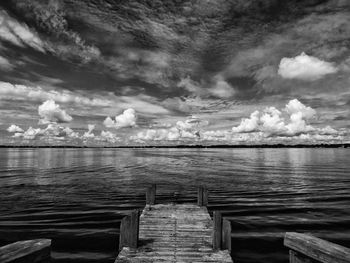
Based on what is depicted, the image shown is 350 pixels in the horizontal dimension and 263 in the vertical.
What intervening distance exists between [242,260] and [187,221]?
3109 millimetres

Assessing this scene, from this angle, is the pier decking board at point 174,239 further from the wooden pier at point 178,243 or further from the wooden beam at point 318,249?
the wooden beam at point 318,249

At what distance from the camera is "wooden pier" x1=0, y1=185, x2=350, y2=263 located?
458 cm

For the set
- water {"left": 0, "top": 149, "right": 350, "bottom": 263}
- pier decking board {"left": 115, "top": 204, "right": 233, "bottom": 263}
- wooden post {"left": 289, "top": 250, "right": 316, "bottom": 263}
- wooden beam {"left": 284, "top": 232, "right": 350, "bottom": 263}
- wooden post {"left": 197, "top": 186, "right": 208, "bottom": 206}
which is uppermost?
wooden beam {"left": 284, "top": 232, "right": 350, "bottom": 263}

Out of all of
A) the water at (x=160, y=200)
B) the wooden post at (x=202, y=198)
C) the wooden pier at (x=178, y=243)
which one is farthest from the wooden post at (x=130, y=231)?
the wooden post at (x=202, y=198)

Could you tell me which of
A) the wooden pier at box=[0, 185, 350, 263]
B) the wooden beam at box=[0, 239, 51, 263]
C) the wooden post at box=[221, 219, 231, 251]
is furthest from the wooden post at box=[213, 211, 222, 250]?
the wooden beam at box=[0, 239, 51, 263]

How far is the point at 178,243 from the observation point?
9.55 meters

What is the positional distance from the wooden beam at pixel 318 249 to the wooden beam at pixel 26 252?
5367 mm

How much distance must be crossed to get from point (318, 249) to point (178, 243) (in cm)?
584

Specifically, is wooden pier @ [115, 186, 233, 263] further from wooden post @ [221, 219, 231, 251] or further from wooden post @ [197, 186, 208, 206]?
wooden post @ [197, 186, 208, 206]

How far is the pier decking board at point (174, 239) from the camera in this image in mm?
8273

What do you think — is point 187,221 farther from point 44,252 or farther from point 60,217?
point 60,217

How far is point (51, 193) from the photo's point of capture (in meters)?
25.6

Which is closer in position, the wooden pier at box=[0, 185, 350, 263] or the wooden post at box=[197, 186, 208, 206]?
the wooden pier at box=[0, 185, 350, 263]

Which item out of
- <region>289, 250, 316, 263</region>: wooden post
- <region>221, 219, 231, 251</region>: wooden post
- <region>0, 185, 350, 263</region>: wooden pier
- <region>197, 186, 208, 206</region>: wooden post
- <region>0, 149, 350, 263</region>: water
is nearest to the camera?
<region>0, 185, 350, 263</region>: wooden pier
